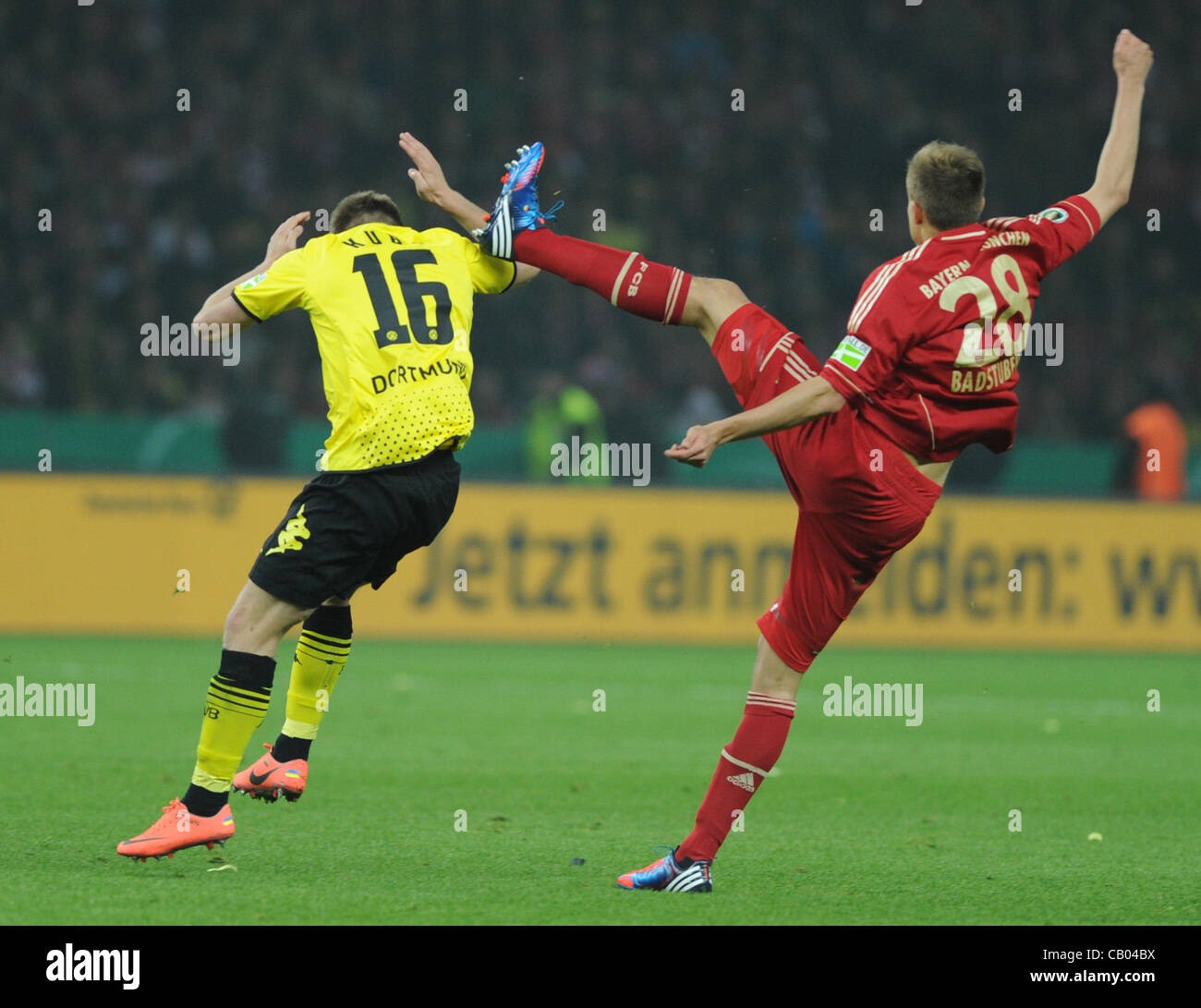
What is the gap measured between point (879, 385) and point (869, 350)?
0.34ft

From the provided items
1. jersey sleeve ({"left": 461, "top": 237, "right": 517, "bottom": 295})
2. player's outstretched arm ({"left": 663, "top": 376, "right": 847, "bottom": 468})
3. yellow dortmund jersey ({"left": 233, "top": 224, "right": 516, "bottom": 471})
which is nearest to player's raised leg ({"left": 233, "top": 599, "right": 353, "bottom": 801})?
yellow dortmund jersey ({"left": 233, "top": 224, "right": 516, "bottom": 471})

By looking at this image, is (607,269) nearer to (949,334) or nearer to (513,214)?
(513,214)

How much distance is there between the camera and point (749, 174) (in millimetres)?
19266

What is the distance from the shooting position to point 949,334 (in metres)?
4.93

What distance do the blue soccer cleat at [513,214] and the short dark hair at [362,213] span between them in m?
0.40

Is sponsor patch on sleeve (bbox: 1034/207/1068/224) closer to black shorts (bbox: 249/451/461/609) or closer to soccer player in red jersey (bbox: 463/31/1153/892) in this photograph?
soccer player in red jersey (bbox: 463/31/1153/892)

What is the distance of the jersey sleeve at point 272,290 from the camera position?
5.34m

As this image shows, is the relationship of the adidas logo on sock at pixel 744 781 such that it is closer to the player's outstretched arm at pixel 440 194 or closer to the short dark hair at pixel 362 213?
the player's outstretched arm at pixel 440 194

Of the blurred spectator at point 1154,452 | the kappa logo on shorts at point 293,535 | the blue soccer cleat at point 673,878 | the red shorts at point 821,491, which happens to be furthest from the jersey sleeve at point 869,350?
the blurred spectator at point 1154,452

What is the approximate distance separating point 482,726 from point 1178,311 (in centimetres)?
1353

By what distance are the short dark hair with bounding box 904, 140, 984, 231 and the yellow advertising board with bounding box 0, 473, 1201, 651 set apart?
8205mm

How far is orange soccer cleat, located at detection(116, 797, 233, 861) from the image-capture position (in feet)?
16.4

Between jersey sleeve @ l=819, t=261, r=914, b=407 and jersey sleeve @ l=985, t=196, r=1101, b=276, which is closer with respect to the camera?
jersey sleeve @ l=819, t=261, r=914, b=407

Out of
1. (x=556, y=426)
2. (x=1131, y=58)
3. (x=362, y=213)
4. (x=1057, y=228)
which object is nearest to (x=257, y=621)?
(x=362, y=213)
